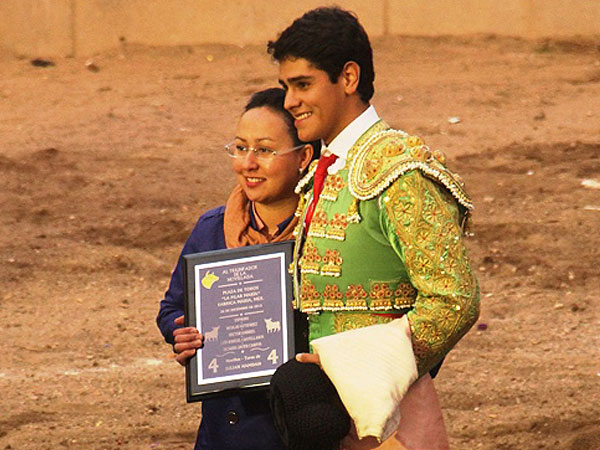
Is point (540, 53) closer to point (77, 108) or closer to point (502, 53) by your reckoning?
point (502, 53)

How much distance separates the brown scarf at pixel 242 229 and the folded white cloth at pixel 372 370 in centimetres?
78

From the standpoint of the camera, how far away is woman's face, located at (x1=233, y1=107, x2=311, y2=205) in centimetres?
422

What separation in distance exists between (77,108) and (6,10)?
6.81 feet

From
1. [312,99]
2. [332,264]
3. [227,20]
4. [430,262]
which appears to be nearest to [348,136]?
[312,99]

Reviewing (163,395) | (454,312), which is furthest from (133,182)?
(454,312)

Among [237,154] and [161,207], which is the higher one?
[237,154]

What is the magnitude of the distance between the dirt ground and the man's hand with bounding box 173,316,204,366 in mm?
3332

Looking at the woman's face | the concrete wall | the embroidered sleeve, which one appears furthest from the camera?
the concrete wall

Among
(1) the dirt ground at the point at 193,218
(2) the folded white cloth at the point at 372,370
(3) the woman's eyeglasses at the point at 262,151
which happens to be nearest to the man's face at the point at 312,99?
(3) the woman's eyeglasses at the point at 262,151

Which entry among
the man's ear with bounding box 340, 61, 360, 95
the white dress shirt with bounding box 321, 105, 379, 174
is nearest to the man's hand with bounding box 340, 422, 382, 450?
the white dress shirt with bounding box 321, 105, 379, 174

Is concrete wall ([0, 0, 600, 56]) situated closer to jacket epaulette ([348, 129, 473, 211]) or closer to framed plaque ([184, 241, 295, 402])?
framed plaque ([184, 241, 295, 402])

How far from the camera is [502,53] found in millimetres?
15750

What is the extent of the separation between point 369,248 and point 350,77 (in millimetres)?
458

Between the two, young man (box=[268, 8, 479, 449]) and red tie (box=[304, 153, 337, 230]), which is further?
red tie (box=[304, 153, 337, 230])
